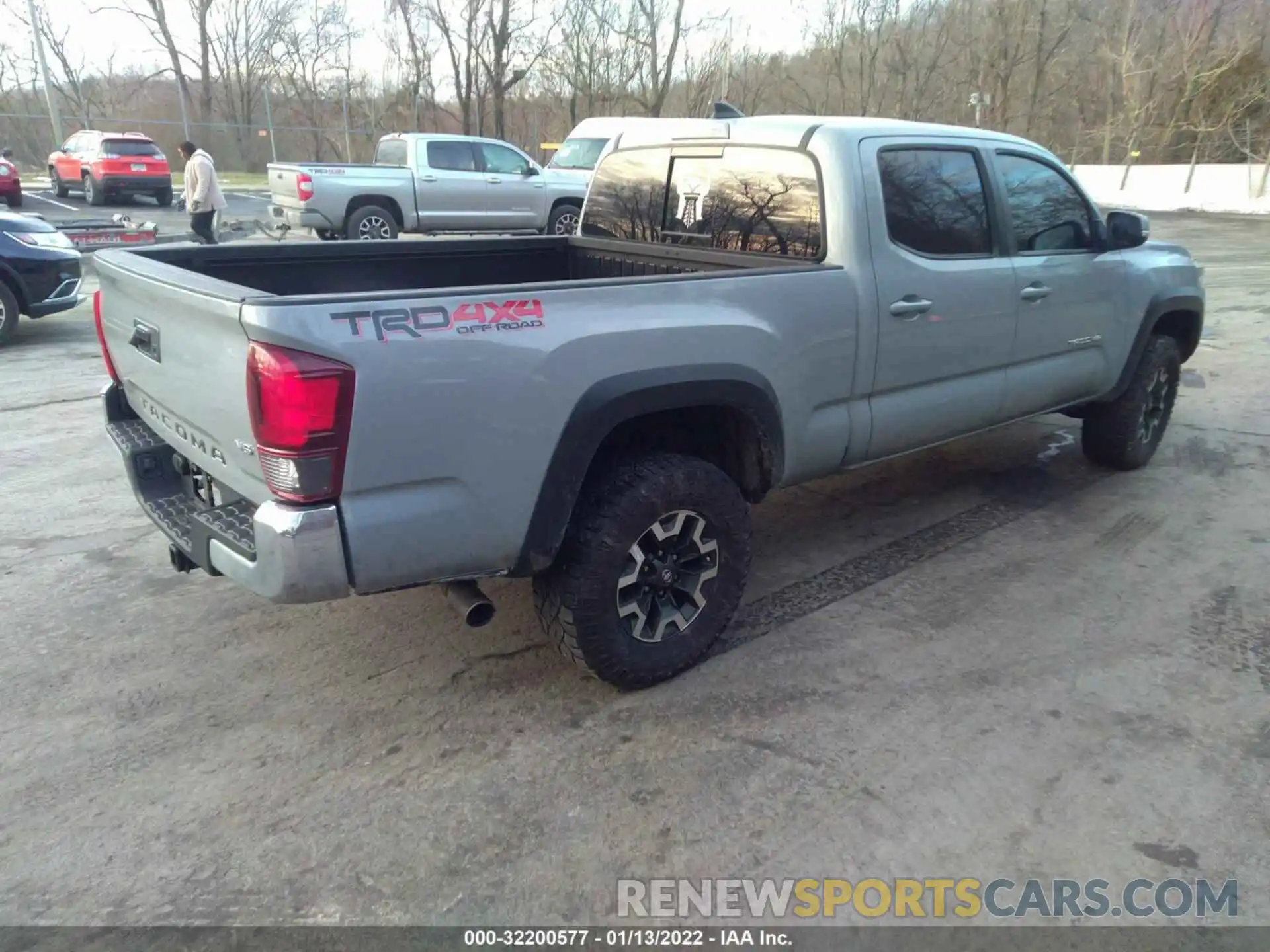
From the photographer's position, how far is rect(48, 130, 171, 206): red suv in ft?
75.0

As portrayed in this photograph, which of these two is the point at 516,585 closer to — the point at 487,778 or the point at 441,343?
the point at 487,778

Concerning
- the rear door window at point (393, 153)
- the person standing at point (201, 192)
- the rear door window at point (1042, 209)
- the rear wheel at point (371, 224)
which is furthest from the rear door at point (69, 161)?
the rear door window at point (1042, 209)

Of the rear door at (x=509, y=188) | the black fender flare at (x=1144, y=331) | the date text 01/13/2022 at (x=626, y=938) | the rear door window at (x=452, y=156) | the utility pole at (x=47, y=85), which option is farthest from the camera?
the utility pole at (x=47, y=85)

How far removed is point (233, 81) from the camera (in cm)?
4428

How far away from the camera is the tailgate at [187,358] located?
2555 mm

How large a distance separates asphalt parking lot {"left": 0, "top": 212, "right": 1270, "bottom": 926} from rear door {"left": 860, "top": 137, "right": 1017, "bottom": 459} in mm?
773

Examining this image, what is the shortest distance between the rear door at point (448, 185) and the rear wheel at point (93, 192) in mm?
12597

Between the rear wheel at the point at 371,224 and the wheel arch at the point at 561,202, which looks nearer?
the rear wheel at the point at 371,224

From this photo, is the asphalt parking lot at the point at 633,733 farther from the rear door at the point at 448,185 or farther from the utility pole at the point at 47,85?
the utility pole at the point at 47,85

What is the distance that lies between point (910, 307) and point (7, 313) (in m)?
8.54

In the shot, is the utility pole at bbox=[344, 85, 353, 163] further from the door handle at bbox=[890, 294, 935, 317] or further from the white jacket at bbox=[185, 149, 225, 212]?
the door handle at bbox=[890, 294, 935, 317]

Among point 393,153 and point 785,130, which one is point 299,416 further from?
point 393,153

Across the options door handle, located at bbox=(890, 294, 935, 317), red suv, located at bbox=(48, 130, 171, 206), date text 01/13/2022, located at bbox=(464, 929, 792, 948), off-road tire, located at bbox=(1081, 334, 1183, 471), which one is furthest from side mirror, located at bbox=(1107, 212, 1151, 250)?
red suv, located at bbox=(48, 130, 171, 206)

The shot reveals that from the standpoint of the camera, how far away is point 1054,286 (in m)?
4.60
